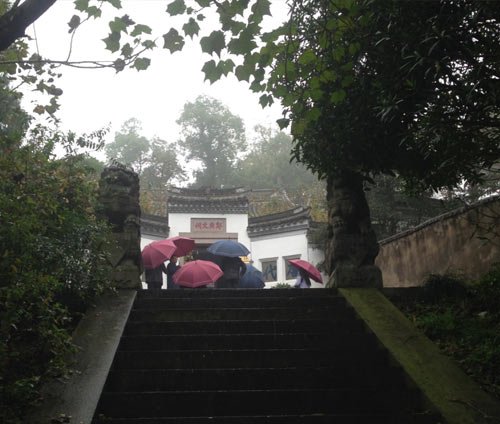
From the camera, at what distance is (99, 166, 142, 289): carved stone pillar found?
6938mm

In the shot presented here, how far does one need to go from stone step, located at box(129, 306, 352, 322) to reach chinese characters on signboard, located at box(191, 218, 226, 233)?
1899 cm

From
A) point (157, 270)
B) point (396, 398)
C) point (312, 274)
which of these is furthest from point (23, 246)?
point (312, 274)

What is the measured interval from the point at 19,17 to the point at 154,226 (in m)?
20.7

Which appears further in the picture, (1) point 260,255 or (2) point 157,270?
(1) point 260,255

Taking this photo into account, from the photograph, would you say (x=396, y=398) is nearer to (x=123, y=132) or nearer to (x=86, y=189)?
(x=86, y=189)

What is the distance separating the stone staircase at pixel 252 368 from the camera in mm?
4176

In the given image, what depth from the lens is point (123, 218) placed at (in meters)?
7.30

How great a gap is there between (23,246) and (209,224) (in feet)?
68.1

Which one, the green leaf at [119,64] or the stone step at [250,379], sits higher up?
the green leaf at [119,64]

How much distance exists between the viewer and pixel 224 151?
36.1 meters

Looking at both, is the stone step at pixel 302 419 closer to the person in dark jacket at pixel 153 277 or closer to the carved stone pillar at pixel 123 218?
the carved stone pillar at pixel 123 218

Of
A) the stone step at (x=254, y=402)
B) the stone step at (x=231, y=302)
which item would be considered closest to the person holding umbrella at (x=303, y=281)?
the stone step at (x=231, y=302)

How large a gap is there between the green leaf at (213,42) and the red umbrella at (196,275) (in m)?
5.61

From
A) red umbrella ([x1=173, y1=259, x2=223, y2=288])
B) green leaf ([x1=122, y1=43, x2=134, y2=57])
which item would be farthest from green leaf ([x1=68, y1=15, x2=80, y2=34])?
red umbrella ([x1=173, y1=259, x2=223, y2=288])
